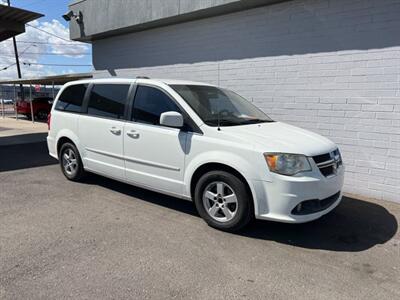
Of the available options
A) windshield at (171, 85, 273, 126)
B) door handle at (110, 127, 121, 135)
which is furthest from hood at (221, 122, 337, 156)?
door handle at (110, 127, 121, 135)

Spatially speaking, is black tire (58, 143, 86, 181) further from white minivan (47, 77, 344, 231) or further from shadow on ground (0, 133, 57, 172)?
shadow on ground (0, 133, 57, 172)

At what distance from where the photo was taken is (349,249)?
3707mm

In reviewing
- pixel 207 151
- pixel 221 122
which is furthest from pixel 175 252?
pixel 221 122

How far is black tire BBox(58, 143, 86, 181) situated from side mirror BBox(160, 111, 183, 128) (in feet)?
7.84

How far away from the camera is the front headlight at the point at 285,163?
3.57m

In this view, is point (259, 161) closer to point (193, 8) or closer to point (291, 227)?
point (291, 227)

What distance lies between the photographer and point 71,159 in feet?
19.5

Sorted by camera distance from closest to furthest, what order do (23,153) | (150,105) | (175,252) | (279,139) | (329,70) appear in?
(175,252)
(279,139)
(150,105)
(329,70)
(23,153)

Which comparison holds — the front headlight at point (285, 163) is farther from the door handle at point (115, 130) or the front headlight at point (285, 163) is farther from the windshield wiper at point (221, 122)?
the door handle at point (115, 130)

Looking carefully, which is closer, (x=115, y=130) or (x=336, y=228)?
(x=336, y=228)

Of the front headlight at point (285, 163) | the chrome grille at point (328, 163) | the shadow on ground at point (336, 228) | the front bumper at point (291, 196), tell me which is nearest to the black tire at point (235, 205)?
the front bumper at point (291, 196)

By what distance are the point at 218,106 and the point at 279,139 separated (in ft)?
3.76

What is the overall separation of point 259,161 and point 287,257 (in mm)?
1047

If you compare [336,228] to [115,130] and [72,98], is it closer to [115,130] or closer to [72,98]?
[115,130]
